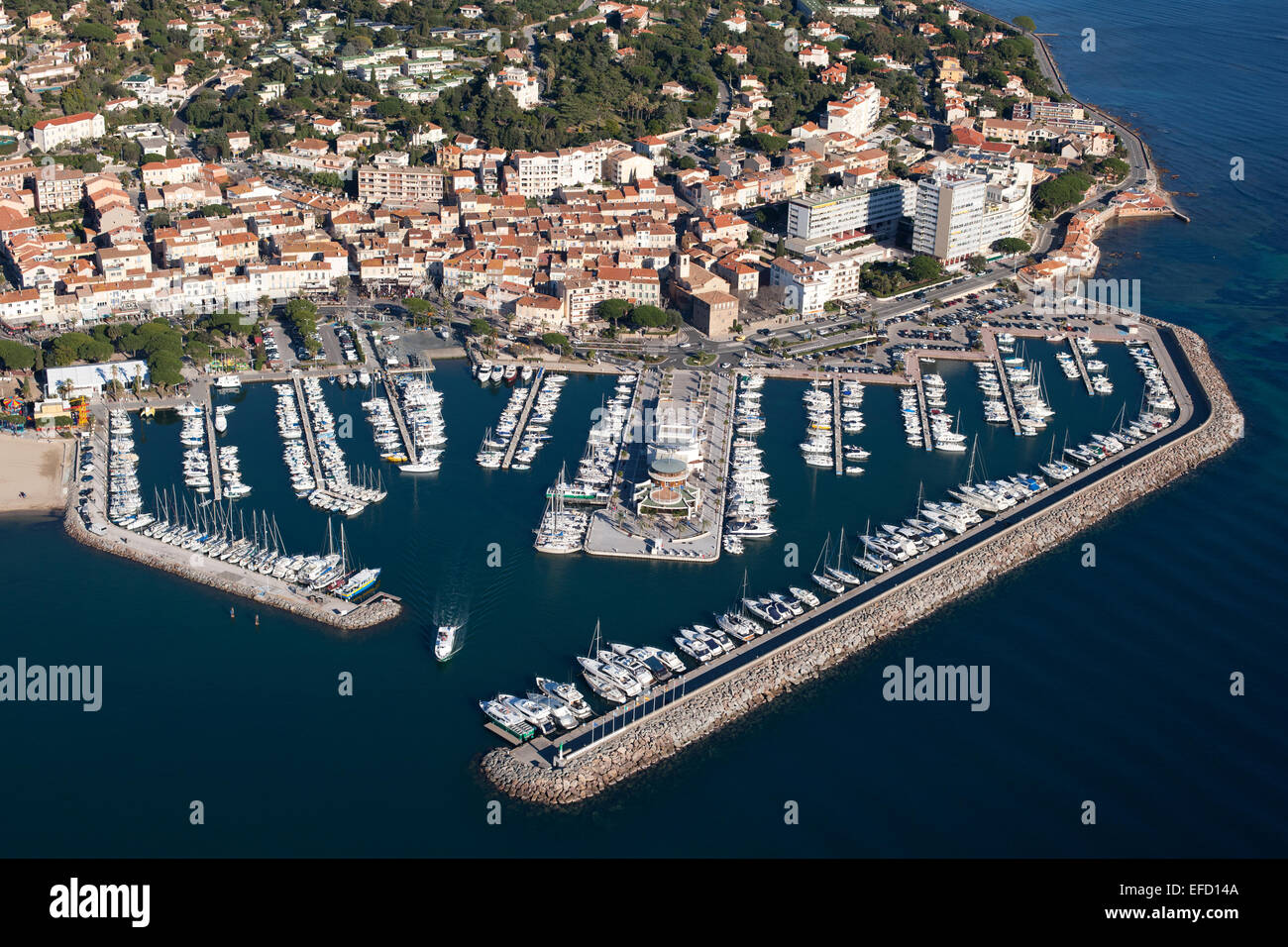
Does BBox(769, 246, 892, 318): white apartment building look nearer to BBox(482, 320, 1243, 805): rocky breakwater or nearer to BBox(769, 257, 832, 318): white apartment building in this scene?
BBox(769, 257, 832, 318): white apartment building

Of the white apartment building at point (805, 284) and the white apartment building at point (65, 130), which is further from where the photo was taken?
the white apartment building at point (65, 130)

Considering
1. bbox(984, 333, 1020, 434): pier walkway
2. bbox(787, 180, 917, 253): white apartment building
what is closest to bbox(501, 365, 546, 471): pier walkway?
bbox(984, 333, 1020, 434): pier walkway

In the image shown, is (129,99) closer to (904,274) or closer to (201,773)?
(904,274)

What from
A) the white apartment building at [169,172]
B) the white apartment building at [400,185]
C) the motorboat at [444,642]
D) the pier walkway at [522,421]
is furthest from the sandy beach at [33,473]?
the white apartment building at [400,185]

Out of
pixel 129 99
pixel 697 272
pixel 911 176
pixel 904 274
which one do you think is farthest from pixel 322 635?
pixel 129 99

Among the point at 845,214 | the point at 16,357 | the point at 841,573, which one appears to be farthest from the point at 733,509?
the point at 845,214

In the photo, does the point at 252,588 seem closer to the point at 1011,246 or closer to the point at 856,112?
the point at 1011,246

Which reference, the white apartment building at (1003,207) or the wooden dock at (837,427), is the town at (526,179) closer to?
the white apartment building at (1003,207)
